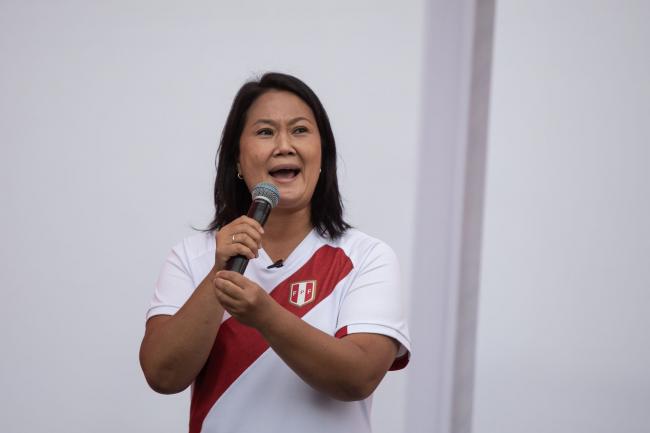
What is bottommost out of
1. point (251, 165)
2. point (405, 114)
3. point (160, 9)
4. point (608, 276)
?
point (608, 276)

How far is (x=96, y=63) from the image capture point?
2.58 meters

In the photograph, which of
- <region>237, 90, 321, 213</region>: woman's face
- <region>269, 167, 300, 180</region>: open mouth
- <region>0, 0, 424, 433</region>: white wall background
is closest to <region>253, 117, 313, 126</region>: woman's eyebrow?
<region>237, 90, 321, 213</region>: woman's face

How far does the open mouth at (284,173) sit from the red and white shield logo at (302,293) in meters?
0.23

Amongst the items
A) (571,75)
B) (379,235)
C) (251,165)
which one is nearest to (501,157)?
(571,75)

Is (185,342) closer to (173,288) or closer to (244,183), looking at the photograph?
(173,288)

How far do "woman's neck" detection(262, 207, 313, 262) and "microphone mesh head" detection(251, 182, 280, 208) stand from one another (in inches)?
6.4

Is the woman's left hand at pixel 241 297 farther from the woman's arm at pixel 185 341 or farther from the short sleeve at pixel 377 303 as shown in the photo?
the short sleeve at pixel 377 303

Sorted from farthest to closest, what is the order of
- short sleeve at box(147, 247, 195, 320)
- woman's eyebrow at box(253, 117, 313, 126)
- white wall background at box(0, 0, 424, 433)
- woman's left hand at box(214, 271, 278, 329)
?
white wall background at box(0, 0, 424, 433)
woman's eyebrow at box(253, 117, 313, 126)
short sleeve at box(147, 247, 195, 320)
woman's left hand at box(214, 271, 278, 329)

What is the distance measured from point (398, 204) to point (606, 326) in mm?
863

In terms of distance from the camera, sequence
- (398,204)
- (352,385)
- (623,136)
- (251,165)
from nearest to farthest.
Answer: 1. (352,385)
2. (251,165)
3. (623,136)
4. (398,204)

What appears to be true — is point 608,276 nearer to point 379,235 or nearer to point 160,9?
point 379,235

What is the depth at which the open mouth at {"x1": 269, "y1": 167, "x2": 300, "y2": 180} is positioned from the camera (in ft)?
4.64

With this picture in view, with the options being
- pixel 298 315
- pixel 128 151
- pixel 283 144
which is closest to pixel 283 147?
pixel 283 144

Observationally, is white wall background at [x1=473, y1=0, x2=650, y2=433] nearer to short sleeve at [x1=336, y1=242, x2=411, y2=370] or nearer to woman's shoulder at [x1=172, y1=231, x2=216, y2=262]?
short sleeve at [x1=336, y1=242, x2=411, y2=370]
